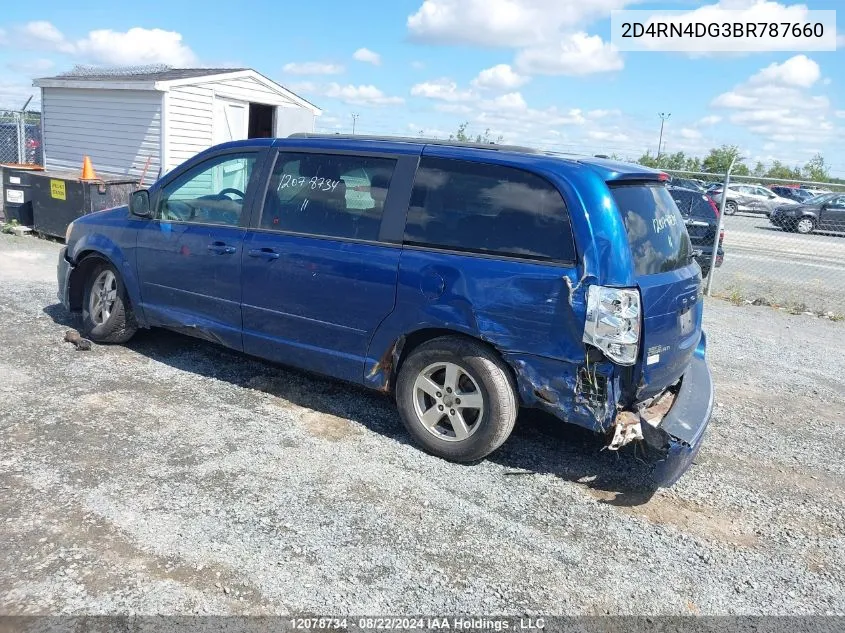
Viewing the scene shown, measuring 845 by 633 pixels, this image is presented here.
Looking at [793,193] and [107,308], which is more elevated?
[793,193]

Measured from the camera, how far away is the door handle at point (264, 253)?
4.73 meters

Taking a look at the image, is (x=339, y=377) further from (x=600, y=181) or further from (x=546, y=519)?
(x=600, y=181)

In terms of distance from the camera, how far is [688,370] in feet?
15.2

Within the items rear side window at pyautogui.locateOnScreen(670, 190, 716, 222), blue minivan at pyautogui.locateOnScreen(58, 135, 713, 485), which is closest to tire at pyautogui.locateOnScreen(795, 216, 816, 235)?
rear side window at pyautogui.locateOnScreen(670, 190, 716, 222)

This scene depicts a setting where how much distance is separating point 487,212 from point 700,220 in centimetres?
856

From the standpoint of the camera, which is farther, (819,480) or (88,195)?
(88,195)

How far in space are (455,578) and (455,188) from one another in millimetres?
2191

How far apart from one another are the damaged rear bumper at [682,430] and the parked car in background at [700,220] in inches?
277

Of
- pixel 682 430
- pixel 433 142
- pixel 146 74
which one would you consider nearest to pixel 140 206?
pixel 433 142

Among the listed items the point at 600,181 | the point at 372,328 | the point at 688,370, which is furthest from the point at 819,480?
the point at 372,328

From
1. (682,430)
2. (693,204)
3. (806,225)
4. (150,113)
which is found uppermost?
(150,113)

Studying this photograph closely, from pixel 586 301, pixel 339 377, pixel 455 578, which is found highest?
pixel 586 301

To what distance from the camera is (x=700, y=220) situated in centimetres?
1144

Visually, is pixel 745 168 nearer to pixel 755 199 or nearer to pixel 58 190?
pixel 755 199
